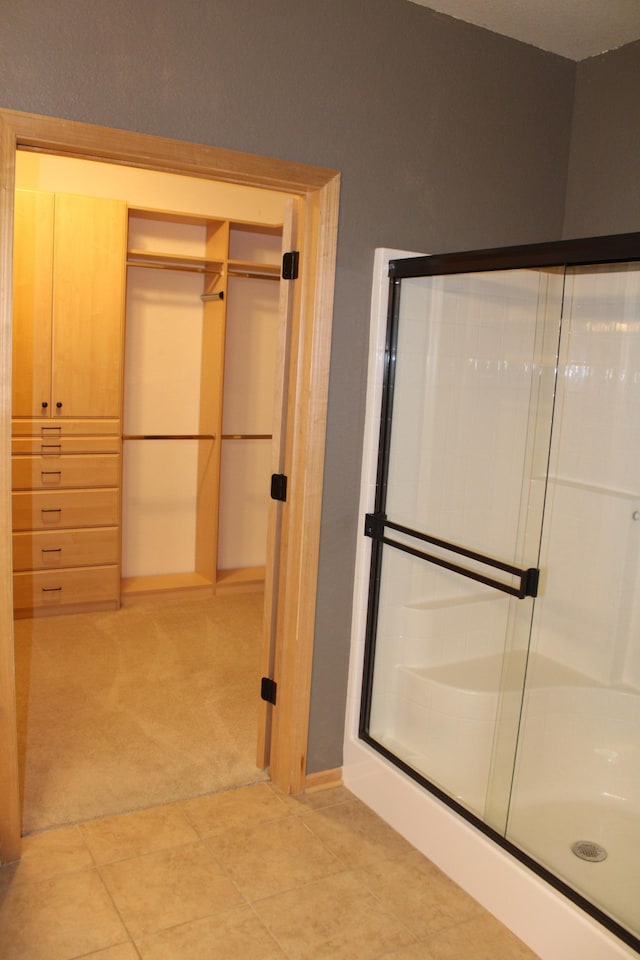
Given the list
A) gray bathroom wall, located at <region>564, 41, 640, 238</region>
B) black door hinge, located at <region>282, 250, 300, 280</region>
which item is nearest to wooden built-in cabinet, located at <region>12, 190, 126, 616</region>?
black door hinge, located at <region>282, 250, 300, 280</region>

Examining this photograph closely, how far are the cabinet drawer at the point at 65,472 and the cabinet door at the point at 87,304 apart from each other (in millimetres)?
236

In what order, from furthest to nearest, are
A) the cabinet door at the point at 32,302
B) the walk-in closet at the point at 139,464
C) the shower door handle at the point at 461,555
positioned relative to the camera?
1. the cabinet door at the point at 32,302
2. the walk-in closet at the point at 139,464
3. the shower door handle at the point at 461,555

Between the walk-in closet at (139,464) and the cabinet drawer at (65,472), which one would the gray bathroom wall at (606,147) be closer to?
the walk-in closet at (139,464)

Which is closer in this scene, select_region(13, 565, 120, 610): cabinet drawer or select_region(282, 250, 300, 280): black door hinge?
select_region(282, 250, 300, 280): black door hinge

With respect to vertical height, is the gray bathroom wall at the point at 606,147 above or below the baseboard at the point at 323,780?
above

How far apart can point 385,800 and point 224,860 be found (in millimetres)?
561

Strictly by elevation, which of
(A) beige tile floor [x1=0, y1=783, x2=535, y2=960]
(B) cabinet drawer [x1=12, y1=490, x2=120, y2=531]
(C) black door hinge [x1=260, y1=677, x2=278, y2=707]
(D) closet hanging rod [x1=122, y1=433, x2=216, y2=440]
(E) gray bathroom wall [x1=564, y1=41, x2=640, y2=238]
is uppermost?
(E) gray bathroom wall [x1=564, y1=41, x2=640, y2=238]

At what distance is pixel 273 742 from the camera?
283cm

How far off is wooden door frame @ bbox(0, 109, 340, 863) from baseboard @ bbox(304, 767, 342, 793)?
3 cm

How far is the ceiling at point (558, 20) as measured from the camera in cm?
252

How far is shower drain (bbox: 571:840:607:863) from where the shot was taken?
2.14 m

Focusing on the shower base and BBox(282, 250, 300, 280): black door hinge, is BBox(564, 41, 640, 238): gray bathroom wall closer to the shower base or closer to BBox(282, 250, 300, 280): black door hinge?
BBox(282, 250, 300, 280): black door hinge

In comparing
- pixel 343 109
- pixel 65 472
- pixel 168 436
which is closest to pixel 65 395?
pixel 65 472

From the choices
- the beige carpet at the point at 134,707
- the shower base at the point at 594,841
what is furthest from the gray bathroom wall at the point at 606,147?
the beige carpet at the point at 134,707
